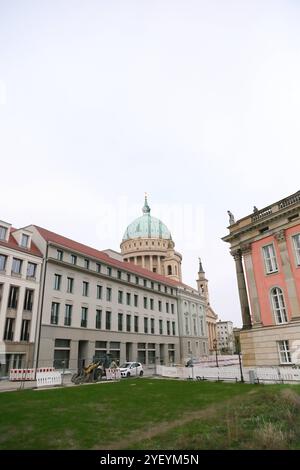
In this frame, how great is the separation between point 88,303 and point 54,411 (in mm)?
31668

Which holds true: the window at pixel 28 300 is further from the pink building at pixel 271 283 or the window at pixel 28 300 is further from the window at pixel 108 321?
the pink building at pixel 271 283

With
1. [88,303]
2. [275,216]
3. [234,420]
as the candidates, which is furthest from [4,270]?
[234,420]

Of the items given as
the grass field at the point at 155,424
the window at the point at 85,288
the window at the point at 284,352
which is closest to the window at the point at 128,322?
the window at the point at 85,288

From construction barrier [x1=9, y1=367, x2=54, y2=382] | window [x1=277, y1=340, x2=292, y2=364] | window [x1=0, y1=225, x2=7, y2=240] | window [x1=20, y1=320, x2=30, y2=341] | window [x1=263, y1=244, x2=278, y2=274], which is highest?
window [x1=0, y1=225, x2=7, y2=240]

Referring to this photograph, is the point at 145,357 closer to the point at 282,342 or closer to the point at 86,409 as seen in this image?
the point at 282,342

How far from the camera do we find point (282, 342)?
25.6 metres

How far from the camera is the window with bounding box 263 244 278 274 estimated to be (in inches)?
1108

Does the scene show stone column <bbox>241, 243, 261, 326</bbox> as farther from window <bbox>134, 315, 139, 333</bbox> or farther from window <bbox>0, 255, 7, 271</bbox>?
window <bbox>134, 315, 139, 333</bbox>

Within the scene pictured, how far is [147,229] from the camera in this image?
103562mm

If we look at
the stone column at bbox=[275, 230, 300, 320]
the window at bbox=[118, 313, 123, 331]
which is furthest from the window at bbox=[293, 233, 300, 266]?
the window at bbox=[118, 313, 123, 331]

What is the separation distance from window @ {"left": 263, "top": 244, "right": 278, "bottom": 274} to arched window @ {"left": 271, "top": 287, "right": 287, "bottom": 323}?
1.81 meters

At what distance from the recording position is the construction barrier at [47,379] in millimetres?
23730

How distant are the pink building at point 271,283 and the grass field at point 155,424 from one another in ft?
44.5

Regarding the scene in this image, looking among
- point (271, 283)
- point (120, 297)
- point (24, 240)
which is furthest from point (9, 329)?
point (271, 283)
